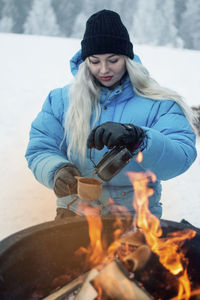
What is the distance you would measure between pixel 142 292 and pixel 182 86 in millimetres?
8867

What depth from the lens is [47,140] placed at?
2197mm

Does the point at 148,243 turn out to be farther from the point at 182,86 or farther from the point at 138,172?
the point at 182,86

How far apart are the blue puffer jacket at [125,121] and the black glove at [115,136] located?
0.12 meters

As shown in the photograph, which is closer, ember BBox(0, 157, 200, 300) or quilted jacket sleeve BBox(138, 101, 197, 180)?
ember BBox(0, 157, 200, 300)

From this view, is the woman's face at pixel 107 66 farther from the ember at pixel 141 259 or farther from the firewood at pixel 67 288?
the firewood at pixel 67 288

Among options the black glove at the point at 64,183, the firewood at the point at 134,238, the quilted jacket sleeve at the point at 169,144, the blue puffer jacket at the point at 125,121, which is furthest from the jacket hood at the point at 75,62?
the firewood at the point at 134,238

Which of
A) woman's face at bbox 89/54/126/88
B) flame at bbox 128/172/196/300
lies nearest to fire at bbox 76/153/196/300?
flame at bbox 128/172/196/300

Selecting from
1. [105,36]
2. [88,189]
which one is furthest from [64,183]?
[105,36]

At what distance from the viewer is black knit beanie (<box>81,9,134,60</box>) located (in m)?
1.99

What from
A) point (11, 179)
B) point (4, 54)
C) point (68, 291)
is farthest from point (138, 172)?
point (4, 54)

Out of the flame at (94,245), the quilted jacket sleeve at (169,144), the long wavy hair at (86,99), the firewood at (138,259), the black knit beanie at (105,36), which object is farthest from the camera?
the long wavy hair at (86,99)

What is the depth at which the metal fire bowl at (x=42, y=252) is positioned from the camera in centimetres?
139

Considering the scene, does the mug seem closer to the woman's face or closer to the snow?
the woman's face

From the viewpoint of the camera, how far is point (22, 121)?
5.97 meters
